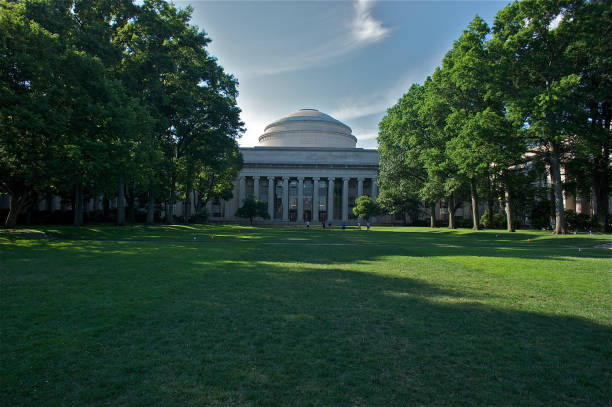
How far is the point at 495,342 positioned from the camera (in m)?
4.25

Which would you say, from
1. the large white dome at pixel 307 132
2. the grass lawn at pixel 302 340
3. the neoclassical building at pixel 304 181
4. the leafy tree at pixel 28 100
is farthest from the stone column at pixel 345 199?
the grass lawn at pixel 302 340

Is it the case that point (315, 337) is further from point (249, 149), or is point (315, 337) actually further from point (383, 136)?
point (249, 149)

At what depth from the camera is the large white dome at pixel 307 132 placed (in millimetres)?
76312

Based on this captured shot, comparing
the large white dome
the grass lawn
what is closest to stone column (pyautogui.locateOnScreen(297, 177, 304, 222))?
the large white dome

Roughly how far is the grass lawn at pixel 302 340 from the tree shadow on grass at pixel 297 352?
0.02 metres

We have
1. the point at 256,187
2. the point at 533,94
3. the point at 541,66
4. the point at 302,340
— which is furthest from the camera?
the point at 256,187

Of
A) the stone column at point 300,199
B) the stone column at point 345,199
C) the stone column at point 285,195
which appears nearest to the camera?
the stone column at point 345,199

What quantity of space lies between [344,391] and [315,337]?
4.28 ft

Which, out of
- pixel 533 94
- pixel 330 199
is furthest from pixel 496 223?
pixel 330 199

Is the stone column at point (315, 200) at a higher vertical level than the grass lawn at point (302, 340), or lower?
higher

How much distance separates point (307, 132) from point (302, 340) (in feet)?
244

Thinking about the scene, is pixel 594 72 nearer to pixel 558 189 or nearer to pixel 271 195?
pixel 558 189

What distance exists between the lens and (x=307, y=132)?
7631 cm

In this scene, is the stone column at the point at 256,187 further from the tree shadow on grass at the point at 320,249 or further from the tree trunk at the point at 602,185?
the tree trunk at the point at 602,185
